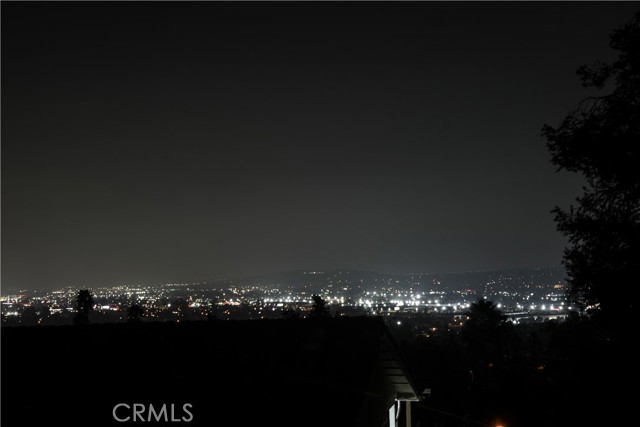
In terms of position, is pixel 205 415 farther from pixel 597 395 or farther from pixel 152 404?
pixel 597 395

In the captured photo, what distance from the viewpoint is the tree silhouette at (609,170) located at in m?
11.4

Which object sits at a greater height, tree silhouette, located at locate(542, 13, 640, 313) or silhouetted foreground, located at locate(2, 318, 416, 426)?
tree silhouette, located at locate(542, 13, 640, 313)

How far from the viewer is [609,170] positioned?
11609 millimetres

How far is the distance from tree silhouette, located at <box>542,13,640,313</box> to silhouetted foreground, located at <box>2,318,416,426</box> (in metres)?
5.03

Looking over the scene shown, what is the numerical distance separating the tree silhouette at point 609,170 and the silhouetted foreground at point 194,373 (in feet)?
16.5

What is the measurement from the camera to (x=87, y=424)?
6.41m

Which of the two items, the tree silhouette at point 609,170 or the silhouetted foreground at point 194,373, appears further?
the tree silhouette at point 609,170

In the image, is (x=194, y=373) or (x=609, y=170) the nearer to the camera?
(x=194, y=373)

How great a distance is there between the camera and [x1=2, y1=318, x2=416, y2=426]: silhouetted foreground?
657 cm

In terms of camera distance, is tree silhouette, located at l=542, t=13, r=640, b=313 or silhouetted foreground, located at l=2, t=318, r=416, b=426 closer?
silhouetted foreground, located at l=2, t=318, r=416, b=426

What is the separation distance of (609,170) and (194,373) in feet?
28.7

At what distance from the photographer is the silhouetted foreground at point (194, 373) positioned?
657cm

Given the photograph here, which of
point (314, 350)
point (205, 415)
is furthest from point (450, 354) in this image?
point (205, 415)

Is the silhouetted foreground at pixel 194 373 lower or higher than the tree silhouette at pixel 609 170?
lower
